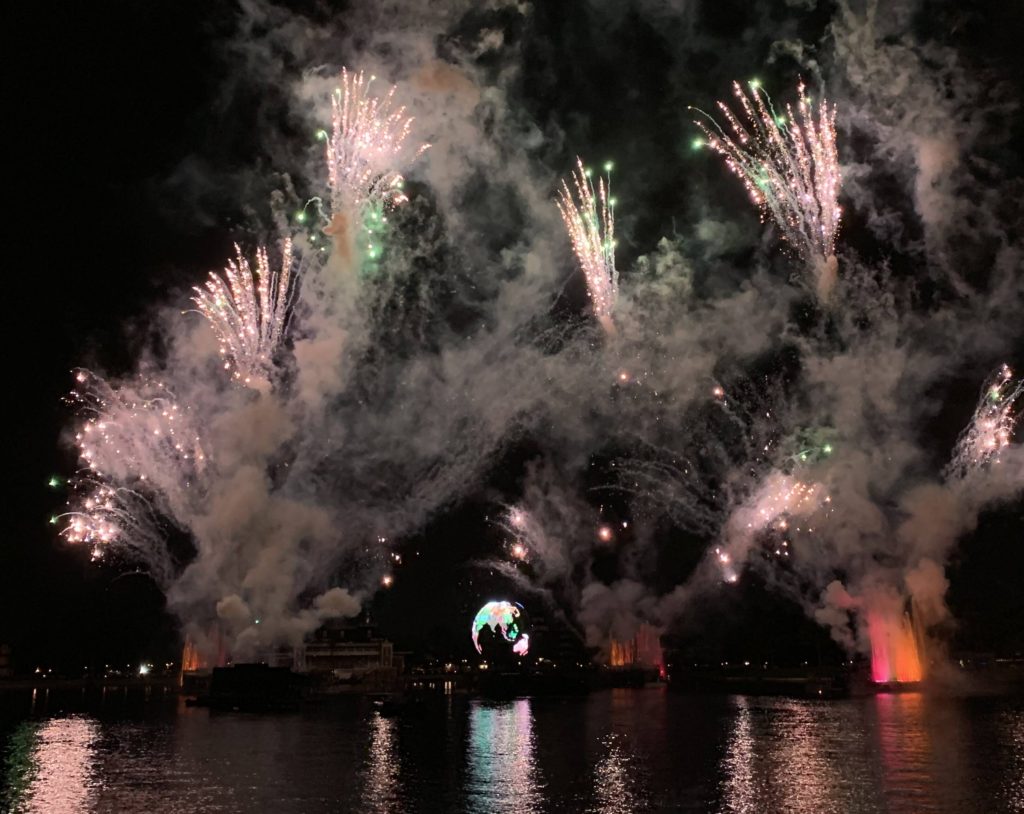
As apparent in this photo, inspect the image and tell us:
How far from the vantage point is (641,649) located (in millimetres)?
100562

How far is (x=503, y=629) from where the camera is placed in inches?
3888

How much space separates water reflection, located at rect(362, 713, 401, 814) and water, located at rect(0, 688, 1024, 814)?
3.0 inches

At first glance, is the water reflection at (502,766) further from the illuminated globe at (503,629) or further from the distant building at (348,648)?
the distant building at (348,648)

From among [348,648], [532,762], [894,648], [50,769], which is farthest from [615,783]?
[348,648]

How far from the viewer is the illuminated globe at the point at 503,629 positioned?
98688 millimetres

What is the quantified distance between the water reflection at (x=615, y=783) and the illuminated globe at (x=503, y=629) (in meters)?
66.1

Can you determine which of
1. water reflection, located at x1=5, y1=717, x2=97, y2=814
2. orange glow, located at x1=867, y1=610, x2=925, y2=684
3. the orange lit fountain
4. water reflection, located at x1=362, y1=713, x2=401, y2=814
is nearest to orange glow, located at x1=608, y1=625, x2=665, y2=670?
the orange lit fountain

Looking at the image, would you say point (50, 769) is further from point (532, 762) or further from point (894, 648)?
point (894, 648)

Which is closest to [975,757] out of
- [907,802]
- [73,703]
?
[907,802]

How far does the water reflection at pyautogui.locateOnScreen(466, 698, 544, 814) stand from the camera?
22203 mm

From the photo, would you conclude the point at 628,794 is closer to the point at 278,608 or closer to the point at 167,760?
the point at 167,760

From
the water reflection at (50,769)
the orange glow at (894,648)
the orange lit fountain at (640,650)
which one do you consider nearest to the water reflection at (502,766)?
the water reflection at (50,769)

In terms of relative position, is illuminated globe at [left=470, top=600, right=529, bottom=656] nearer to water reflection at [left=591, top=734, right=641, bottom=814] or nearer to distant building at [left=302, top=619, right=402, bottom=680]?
distant building at [left=302, top=619, right=402, bottom=680]

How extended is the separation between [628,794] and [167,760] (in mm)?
17174
